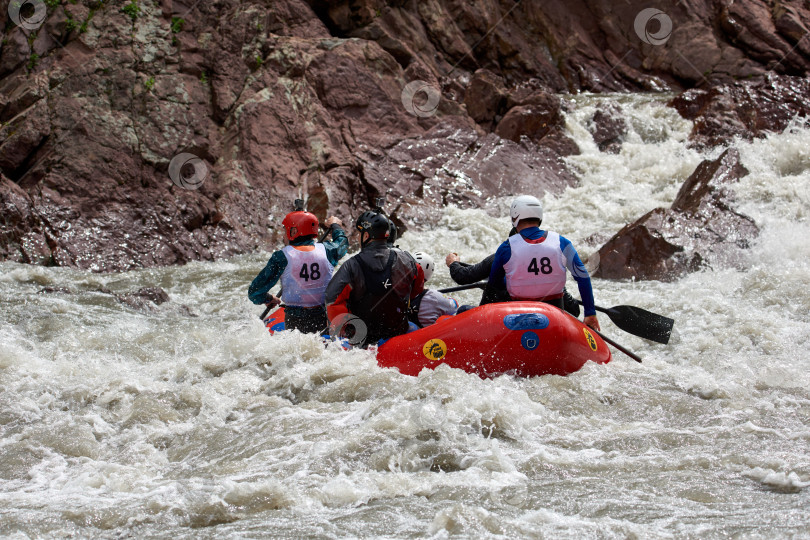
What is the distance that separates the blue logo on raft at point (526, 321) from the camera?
4637mm

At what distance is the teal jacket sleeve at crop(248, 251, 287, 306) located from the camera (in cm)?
563

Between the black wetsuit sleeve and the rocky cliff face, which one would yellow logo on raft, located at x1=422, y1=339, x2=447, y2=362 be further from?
the rocky cliff face

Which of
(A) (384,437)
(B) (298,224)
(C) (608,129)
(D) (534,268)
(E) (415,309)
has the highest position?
(C) (608,129)

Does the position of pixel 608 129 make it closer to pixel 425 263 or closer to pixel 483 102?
pixel 483 102

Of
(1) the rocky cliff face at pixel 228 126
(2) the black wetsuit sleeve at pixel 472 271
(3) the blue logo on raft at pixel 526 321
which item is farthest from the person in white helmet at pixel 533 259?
(1) the rocky cliff face at pixel 228 126

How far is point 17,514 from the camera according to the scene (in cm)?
295

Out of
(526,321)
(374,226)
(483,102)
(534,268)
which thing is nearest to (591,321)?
(534,268)

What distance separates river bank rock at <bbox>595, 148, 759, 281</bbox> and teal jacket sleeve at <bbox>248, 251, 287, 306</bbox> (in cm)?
452

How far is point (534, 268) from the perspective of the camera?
5062mm

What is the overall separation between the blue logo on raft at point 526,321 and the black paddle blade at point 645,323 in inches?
44.8

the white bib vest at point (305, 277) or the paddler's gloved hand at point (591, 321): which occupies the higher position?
the white bib vest at point (305, 277)

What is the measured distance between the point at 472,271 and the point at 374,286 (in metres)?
0.78

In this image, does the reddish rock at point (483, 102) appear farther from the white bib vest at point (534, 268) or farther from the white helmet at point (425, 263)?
the white bib vest at point (534, 268)

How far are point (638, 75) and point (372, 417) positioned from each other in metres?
16.8
